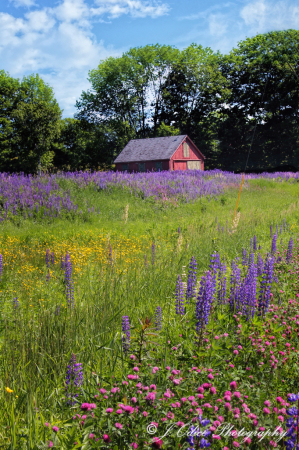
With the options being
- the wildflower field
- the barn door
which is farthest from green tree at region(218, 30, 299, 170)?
the wildflower field

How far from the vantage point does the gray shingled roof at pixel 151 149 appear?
3784 cm

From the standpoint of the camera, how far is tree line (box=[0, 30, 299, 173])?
46.6m

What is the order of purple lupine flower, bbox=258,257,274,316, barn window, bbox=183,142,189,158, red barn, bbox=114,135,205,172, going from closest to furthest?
purple lupine flower, bbox=258,257,274,316, red barn, bbox=114,135,205,172, barn window, bbox=183,142,189,158

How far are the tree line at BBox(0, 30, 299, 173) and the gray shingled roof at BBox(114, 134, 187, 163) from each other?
886 centimetres

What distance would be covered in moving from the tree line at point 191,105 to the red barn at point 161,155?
894cm

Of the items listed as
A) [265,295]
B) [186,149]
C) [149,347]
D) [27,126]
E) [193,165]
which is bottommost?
[149,347]

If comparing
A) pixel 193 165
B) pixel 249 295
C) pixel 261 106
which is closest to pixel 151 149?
pixel 193 165

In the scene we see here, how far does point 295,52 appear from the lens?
45.6 meters

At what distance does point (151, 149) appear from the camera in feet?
130

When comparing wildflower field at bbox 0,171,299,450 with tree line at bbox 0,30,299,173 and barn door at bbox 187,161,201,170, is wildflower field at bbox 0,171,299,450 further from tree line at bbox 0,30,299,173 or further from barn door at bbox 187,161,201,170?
tree line at bbox 0,30,299,173

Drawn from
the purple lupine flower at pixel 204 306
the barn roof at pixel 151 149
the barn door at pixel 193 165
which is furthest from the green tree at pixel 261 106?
the purple lupine flower at pixel 204 306

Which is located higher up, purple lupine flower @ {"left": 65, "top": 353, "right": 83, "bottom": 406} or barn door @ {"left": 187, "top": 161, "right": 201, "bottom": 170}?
barn door @ {"left": 187, "top": 161, "right": 201, "bottom": 170}

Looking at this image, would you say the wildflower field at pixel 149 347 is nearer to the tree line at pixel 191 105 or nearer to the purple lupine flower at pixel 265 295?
the purple lupine flower at pixel 265 295

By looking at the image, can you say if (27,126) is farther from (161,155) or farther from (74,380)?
(74,380)
